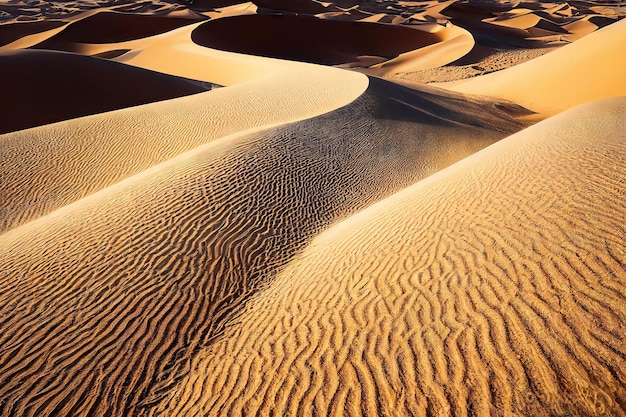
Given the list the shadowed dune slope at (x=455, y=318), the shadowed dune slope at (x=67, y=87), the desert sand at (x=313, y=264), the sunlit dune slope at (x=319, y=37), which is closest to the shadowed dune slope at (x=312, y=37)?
the sunlit dune slope at (x=319, y=37)

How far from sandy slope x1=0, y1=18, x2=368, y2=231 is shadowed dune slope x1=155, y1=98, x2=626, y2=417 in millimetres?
6272

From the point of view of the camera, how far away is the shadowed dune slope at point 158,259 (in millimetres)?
3963

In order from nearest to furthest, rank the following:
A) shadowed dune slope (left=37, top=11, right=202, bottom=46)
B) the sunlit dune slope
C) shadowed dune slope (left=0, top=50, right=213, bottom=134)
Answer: shadowed dune slope (left=0, top=50, right=213, bottom=134)
the sunlit dune slope
shadowed dune slope (left=37, top=11, right=202, bottom=46)

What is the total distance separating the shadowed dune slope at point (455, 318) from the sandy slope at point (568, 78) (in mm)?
10693

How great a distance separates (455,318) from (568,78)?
52.5 ft

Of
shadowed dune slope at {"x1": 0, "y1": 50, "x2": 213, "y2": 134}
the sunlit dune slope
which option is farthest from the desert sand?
the sunlit dune slope

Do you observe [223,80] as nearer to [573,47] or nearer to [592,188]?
[573,47]

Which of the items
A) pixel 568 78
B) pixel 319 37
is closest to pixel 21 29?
pixel 319 37

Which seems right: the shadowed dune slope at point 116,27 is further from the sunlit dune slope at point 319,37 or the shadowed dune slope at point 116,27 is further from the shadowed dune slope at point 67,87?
the shadowed dune slope at point 67,87

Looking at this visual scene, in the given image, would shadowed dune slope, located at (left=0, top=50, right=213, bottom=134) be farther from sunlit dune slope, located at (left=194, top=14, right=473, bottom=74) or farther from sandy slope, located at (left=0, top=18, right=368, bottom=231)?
sunlit dune slope, located at (left=194, top=14, right=473, bottom=74)

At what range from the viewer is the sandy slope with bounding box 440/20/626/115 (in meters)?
14.9

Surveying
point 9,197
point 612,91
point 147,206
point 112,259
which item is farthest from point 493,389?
point 612,91

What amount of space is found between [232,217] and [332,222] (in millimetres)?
1712

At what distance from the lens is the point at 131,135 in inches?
449
